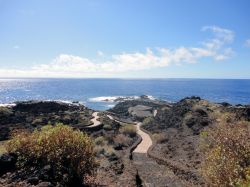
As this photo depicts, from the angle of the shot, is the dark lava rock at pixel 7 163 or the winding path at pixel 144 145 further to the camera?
the winding path at pixel 144 145

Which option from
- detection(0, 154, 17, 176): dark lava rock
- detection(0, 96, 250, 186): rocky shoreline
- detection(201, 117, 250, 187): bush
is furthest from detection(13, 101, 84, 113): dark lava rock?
detection(201, 117, 250, 187): bush

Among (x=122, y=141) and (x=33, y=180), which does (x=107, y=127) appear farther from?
(x=33, y=180)

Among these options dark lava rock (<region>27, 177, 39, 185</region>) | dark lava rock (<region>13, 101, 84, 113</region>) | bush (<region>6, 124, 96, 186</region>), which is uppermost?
bush (<region>6, 124, 96, 186</region>)

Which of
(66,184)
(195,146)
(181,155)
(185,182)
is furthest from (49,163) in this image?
(195,146)

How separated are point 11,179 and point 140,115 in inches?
2617

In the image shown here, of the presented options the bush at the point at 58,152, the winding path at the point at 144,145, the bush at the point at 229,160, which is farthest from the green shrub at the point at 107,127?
the bush at the point at 229,160

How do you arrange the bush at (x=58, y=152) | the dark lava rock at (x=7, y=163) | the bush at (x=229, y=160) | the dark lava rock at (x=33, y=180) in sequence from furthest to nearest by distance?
the dark lava rock at (x=7, y=163) < the bush at (x=58, y=152) < the dark lava rock at (x=33, y=180) < the bush at (x=229, y=160)

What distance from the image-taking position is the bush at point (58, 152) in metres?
20.4

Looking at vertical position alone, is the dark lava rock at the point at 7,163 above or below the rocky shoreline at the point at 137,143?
above

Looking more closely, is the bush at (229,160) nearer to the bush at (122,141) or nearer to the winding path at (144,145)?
the winding path at (144,145)

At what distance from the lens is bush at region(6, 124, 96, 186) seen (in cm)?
2041

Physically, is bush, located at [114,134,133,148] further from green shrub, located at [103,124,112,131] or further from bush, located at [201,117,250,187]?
bush, located at [201,117,250,187]

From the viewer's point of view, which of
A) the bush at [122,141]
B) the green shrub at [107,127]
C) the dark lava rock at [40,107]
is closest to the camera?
the bush at [122,141]

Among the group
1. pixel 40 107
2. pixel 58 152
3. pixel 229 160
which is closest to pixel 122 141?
pixel 58 152
